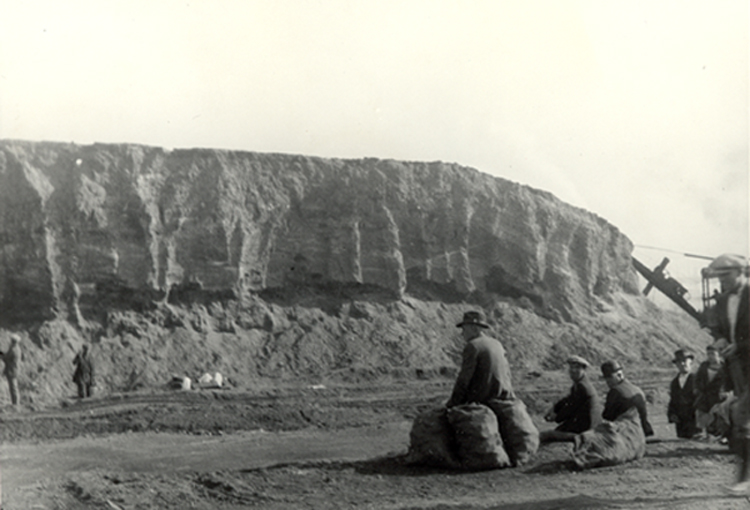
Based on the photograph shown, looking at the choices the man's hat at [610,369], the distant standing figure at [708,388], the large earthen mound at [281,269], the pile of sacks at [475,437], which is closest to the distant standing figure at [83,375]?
the large earthen mound at [281,269]

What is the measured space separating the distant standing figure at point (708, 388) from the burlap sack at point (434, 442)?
3.57 m

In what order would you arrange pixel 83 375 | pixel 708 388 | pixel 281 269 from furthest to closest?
pixel 281 269, pixel 83 375, pixel 708 388

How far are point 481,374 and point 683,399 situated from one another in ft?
11.9

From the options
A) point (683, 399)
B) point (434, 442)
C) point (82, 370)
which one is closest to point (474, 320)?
point (434, 442)

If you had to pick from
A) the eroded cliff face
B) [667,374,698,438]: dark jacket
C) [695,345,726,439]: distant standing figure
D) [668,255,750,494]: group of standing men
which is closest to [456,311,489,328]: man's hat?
[668,255,750,494]: group of standing men

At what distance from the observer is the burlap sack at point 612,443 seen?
7.49m

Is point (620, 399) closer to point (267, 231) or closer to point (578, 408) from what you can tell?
point (578, 408)

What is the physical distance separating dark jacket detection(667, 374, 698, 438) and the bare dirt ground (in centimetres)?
31

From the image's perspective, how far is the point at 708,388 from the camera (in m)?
9.38

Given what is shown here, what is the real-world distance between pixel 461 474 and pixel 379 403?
1093 centimetres

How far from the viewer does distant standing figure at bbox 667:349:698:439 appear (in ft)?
32.4

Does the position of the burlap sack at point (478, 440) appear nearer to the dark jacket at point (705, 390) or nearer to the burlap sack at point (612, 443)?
the burlap sack at point (612, 443)

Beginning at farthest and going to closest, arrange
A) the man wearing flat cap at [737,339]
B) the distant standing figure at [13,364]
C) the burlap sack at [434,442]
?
the distant standing figure at [13,364] < the burlap sack at [434,442] < the man wearing flat cap at [737,339]

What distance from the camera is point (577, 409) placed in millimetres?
8734
